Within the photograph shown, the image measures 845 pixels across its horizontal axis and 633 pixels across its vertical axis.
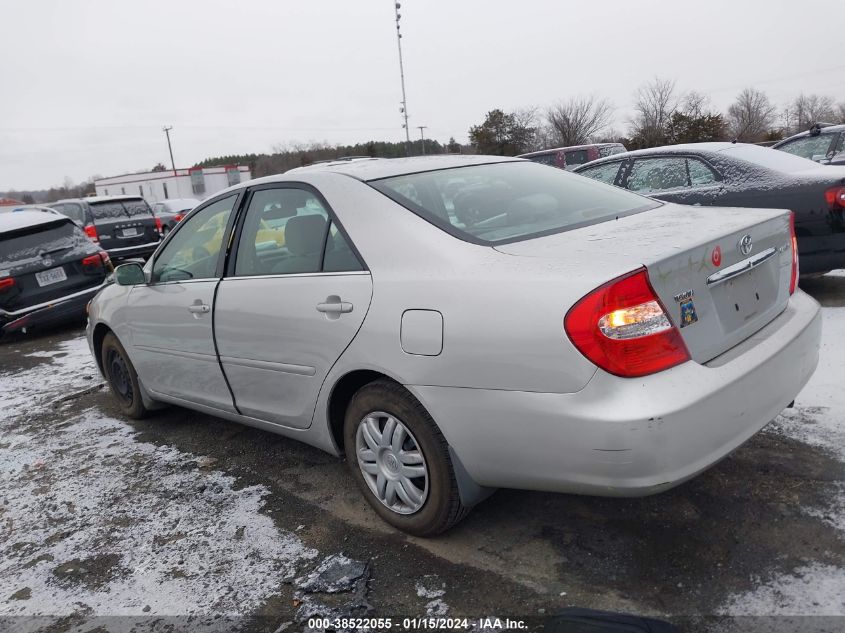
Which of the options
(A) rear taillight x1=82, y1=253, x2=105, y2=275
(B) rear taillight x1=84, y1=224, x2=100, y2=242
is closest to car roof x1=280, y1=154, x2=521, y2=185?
(A) rear taillight x1=82, y1=253, x2=105, y2=275

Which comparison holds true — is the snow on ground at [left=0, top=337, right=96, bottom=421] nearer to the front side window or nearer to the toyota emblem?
the front side window

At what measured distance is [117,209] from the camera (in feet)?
44.2

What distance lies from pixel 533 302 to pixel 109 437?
11.7 feet

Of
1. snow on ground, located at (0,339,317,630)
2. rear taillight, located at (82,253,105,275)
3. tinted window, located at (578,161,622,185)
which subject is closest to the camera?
snow on ground, located at (0,339,317,630)

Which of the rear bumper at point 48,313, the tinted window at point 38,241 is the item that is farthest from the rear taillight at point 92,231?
the rear bumper at point 48,313

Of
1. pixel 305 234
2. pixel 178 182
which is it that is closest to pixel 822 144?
pixel 305 234

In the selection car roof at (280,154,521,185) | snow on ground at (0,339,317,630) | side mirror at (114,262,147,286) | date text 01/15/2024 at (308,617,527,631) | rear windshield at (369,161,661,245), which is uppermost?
car roof at (280,154,521,185)

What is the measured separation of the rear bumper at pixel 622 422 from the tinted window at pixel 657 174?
404 centimetres

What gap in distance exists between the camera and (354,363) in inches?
108

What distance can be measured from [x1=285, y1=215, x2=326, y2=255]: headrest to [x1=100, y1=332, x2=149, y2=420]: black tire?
78.7 inches

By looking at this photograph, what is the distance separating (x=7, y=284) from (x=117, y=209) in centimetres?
605

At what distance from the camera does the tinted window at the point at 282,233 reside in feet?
10.2

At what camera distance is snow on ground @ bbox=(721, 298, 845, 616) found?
7.13 ft

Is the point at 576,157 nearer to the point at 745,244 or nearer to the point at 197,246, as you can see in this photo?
the point at 197,246
